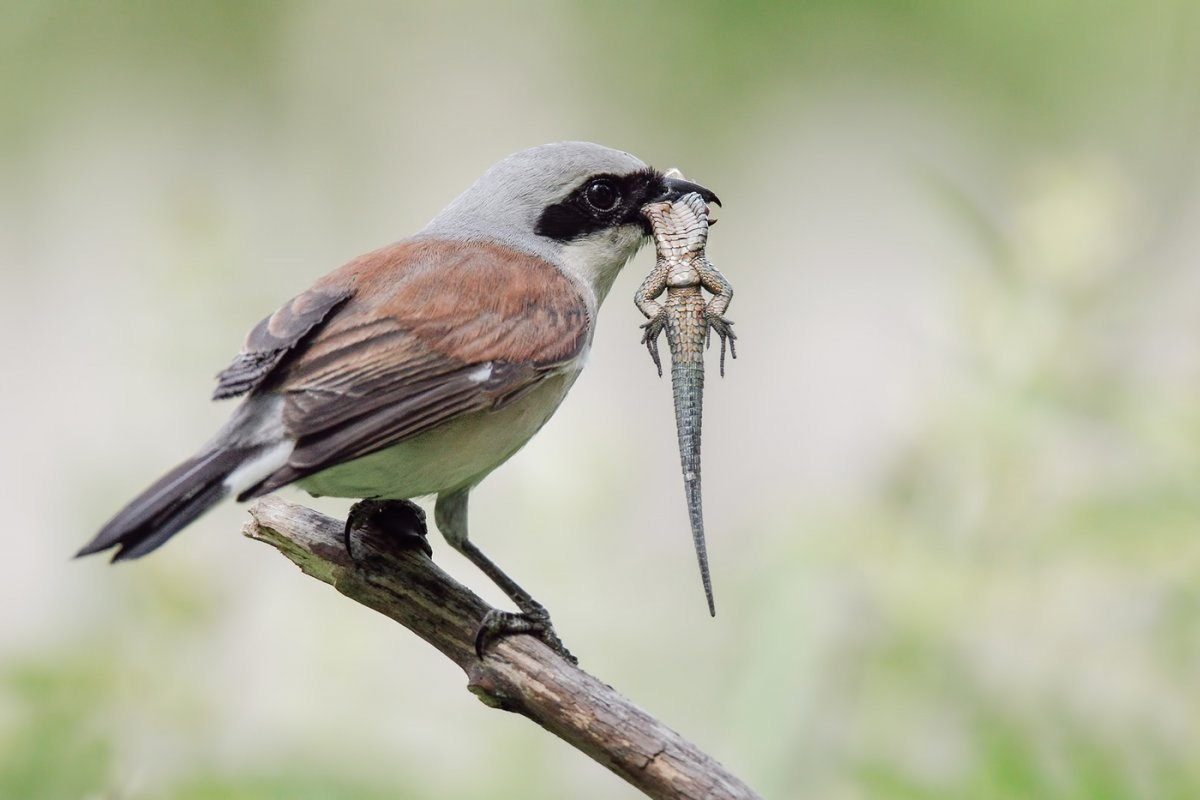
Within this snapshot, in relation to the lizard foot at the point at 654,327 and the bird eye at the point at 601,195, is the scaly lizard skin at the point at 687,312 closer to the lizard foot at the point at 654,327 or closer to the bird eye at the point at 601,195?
the lizard foot at the point at 654,327

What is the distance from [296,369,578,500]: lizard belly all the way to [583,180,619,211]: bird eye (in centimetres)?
55

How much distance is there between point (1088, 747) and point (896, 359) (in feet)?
7.04

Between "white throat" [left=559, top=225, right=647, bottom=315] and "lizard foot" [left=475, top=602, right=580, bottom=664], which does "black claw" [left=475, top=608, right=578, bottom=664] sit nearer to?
"lizard foot" [left=475, top=602, right=580, bottom=664]

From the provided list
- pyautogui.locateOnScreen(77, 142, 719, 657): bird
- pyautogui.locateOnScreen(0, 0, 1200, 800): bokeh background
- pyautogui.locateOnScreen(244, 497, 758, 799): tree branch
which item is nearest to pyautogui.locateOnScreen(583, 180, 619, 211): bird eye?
pyautogui.locateOnScreen(77, 142, 719, 657): bird

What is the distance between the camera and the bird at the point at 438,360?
2473 mm

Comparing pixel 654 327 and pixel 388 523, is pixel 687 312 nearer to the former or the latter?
pixel 654 327

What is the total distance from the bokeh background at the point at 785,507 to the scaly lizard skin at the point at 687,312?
0.32 metres

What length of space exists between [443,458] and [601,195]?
2.91 ft

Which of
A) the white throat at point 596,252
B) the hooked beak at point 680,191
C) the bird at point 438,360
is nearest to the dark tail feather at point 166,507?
the bird at point 438,360

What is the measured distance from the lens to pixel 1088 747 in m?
2.28

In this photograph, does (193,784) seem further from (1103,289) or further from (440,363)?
(1103,289)

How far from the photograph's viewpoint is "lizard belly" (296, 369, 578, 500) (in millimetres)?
2688

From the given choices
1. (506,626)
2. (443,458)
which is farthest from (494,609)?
(443,458)

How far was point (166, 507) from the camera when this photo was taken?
7.59 feet
